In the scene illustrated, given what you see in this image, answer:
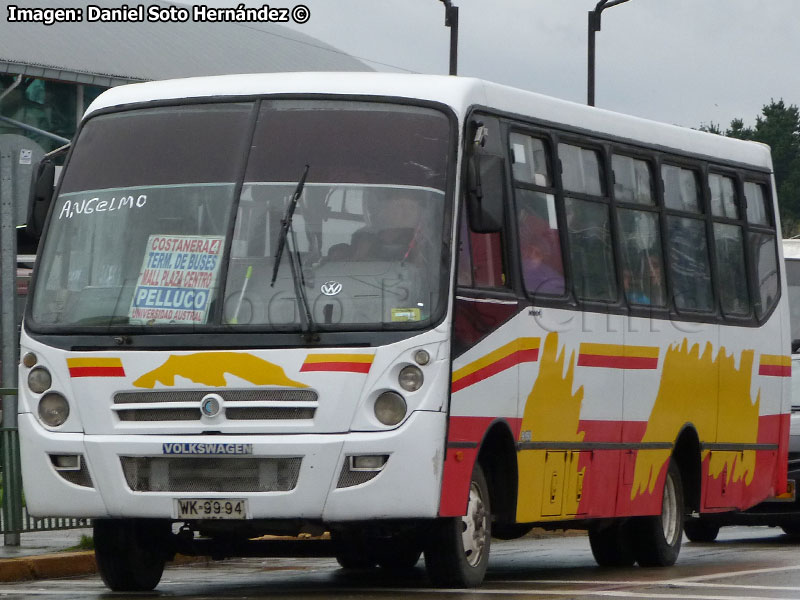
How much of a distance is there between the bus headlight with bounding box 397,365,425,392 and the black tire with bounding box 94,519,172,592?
1.87 m

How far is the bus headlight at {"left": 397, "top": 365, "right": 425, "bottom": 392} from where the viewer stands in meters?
10.8

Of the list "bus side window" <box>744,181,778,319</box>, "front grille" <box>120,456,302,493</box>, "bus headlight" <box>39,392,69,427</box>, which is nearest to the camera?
→ "front grille" <box>120,456,302,493</box>

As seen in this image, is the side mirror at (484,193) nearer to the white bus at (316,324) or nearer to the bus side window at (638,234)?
the white bus at (316,324)

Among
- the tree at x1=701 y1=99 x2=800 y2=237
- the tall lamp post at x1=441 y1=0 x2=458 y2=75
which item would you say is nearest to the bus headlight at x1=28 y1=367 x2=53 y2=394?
the tall lamp post at x1=441 y1=0 x2=458 y2=75

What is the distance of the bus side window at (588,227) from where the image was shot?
42.9 feet

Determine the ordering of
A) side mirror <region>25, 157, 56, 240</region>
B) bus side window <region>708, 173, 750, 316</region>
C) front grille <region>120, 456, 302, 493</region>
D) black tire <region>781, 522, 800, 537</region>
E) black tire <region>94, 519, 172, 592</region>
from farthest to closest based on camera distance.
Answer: black tire <region>781, 522, 800, 537</region> < bus side window <region>708, 173, 750, 316</region> < side mirror <region>25, 157, 56, 240</region> < black tire <region>94, 519, 172, 592</region> < front grille <region>120, 456, 302, 493</region>

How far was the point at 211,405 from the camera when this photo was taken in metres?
10.9

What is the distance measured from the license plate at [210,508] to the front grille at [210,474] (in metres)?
0.06

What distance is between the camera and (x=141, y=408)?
11.1m

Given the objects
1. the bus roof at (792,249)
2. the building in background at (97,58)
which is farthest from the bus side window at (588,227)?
the building in background at (97,58)

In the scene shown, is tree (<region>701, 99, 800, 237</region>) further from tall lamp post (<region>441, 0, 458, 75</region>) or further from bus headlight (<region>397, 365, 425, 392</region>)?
bus headlight (<region>397, 365, 425, 392</region>)

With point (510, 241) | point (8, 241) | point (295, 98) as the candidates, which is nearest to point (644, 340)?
point (510, 241)

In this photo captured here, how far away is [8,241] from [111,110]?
300 centimetres

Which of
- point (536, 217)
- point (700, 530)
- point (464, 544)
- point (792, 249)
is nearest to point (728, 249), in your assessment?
point (536, 217)
